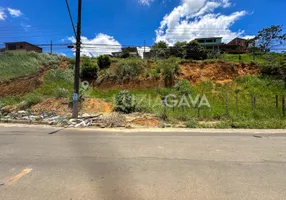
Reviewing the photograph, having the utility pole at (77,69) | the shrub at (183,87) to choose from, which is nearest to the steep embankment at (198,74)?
the shrub at (183,87)

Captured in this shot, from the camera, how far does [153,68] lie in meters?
24.2

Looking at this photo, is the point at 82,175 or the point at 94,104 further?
the point at 94,104

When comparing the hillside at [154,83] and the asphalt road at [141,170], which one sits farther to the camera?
the hillside at [154,83]

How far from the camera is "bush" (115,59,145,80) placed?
75.8 ft

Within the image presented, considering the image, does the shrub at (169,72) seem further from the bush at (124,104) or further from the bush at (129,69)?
the bush at (124,104)

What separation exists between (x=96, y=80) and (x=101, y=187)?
21868 millimetres

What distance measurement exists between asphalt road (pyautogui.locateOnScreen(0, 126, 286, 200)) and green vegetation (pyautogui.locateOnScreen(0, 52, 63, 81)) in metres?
21.1

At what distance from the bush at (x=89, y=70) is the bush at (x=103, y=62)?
1.54 m

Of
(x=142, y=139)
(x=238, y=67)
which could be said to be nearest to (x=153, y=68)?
(x=238, y=67)

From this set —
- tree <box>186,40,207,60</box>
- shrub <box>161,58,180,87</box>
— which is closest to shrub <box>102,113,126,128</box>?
shrub <box>161,58,180,87</box>

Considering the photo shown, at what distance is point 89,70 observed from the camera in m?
Answer: 24.0

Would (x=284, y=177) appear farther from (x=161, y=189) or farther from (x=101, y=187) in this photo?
(x=101, y=187)

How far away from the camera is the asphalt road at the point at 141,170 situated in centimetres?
301

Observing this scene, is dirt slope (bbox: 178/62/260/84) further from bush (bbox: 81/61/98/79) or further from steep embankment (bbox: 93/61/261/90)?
bush (bbox: 81/61/98/79)
